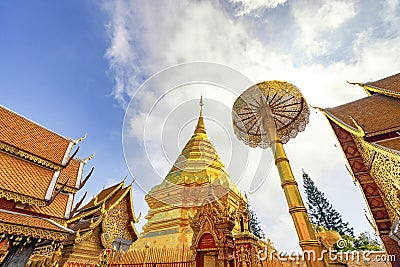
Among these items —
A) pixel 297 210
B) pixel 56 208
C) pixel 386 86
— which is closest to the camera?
pixel 297 210

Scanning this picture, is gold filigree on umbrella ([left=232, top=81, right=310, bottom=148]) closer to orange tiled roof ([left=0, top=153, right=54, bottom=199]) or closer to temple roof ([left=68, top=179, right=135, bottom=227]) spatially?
orange tiled roof ([left=0, top=153, right=54, bottom=199])

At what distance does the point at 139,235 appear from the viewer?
1021cm

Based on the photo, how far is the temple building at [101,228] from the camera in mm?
7566

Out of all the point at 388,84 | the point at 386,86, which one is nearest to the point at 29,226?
the point at 386,86

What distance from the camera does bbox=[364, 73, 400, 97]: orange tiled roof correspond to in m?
8.74

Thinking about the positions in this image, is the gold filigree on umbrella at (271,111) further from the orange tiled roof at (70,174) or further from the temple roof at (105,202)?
the temple roof at (105,202)

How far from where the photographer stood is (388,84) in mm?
9461

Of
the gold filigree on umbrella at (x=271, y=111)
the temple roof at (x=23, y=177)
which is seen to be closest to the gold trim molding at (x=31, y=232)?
the temple roof at (x=23, y=177)

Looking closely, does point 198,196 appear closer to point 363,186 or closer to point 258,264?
point 258,264

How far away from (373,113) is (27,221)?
39.2 feet

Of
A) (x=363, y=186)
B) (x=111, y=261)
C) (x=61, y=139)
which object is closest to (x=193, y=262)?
(x=111, y=261)

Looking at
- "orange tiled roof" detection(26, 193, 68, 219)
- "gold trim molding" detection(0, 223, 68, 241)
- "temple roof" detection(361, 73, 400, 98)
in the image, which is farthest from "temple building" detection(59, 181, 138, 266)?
"temple roof" detection(361, 73, 400, 98)

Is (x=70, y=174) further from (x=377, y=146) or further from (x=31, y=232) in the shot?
(x=377, y=146)

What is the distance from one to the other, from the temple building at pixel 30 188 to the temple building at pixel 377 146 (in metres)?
9.80
